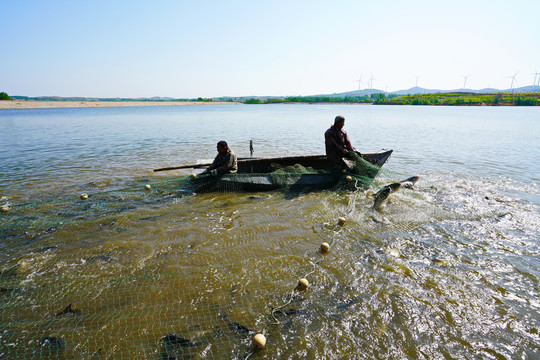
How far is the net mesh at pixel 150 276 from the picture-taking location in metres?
3.30

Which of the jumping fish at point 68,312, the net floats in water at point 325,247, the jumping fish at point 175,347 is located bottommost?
the jumping fish at point 175,347

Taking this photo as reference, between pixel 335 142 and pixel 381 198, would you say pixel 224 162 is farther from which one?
pixel 381 198

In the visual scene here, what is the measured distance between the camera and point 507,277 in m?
4.43

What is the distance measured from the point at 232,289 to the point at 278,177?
5.11 meters

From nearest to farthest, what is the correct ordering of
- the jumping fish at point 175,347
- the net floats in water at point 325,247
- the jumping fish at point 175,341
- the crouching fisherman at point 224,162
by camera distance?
the jumping fish at point 175,347, the jumping fish at point 175,341, the net floats in water at point 325,247, the crouching fisherman at point 224,162

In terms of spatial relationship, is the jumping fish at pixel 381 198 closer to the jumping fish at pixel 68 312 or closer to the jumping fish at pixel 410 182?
the jumping fish at pixel 410 182

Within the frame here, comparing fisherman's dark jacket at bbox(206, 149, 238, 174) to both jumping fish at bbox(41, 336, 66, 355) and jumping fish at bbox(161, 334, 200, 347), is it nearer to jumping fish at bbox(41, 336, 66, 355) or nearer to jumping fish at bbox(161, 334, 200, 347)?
jumping fish at bbox(161, 334, 200, 347)

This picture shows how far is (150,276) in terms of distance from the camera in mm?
4383

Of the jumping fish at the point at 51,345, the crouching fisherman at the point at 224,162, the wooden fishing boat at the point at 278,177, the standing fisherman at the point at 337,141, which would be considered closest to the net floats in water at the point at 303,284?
the jumping fish at the point at 51,345

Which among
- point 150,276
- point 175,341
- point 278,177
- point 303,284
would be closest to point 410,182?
point 278,177

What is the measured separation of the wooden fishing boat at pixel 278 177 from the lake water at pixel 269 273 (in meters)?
0.42

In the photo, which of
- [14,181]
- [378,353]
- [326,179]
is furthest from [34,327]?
[14,181]

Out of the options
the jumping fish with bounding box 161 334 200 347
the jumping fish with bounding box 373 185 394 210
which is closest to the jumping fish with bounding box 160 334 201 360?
the jumping fish with bounding box 161 334 200 347

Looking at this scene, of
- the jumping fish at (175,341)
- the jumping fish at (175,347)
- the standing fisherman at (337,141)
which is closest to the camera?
the jumping fish at (175,347)
